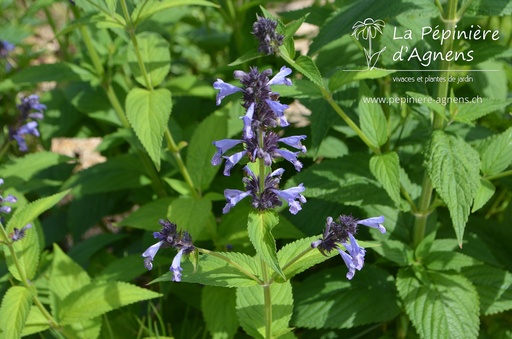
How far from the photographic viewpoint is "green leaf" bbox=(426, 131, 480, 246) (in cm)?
203

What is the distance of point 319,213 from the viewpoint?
115 inches

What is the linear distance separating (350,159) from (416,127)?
0.69 meters

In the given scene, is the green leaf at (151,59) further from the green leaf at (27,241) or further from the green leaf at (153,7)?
the green leaf at (27,241)

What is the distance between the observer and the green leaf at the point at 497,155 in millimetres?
2369

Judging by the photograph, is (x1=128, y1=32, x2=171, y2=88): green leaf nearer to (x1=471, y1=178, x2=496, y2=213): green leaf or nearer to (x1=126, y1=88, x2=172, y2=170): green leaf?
(x1=126, y1=88, x2=172, y2=170): green leaf

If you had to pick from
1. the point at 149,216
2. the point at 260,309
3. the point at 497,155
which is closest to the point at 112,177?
the point at 149,216

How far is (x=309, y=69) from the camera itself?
2.00m

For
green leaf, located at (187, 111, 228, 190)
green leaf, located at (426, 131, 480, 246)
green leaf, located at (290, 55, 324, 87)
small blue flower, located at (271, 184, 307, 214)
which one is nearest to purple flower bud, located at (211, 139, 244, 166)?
small blue flower, located at (271, 184, 307, 214)

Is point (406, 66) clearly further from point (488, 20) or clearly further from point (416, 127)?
point (488, 20)

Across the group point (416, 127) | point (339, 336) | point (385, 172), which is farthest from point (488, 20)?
point (339, 336)

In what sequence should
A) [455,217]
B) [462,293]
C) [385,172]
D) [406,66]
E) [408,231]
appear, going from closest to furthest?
[455,217]
[385,172]
[462,293]
[406,66]
[408,231]

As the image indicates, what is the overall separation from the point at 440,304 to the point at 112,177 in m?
1.99

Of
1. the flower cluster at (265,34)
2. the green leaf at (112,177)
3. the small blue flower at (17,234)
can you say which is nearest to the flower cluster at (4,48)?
the green leaf at (112,177)

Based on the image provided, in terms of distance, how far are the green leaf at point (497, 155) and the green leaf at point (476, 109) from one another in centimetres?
17
